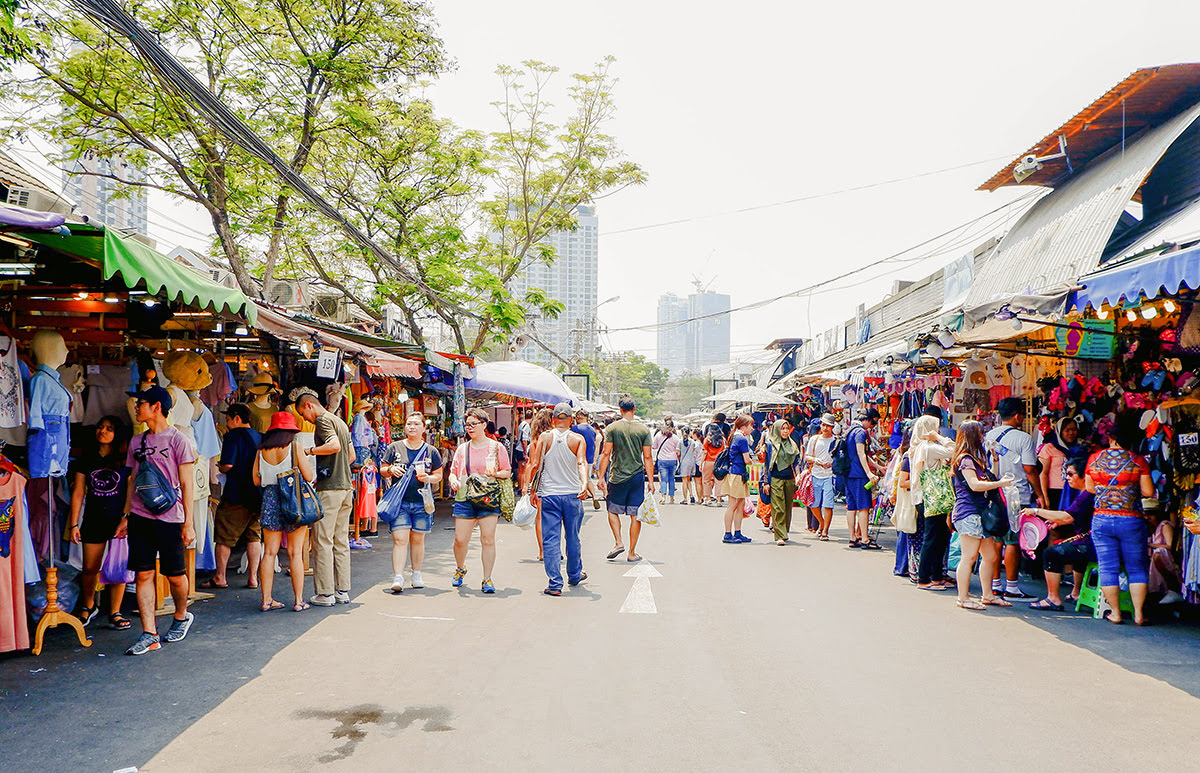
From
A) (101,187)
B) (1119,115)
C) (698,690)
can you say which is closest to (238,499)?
(698,690)

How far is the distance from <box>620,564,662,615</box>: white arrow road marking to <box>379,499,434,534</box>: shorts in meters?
2.06

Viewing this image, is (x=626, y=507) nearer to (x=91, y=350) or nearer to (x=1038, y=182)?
(x=91, y=350)

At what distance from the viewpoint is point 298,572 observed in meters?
7.35

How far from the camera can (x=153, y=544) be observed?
5.98m

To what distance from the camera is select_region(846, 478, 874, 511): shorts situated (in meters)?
12.1

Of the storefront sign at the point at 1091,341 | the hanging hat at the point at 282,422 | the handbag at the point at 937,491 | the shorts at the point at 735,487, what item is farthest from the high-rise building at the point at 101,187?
the storefront sign at the point at 1091,341

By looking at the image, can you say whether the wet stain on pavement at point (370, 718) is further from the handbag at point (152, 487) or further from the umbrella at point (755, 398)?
the umbrella at point (755, 398)

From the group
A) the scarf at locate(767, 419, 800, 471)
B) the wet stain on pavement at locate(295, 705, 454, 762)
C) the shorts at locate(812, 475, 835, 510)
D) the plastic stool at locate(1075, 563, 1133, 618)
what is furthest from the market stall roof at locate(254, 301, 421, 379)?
the plastic stool at locate(1075, 563, 1133, 618)

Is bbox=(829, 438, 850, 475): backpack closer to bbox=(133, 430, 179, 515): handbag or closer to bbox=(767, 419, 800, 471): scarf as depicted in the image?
bbox=(767, 419, 800, 471): scarf

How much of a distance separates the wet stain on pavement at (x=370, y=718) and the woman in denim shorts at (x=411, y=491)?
10.7ft

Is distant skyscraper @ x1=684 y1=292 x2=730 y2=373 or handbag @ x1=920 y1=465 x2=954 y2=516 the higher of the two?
distant skyscraper @ x1=684 y1=292 x2=730 y2=373

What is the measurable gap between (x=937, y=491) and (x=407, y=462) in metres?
5.50

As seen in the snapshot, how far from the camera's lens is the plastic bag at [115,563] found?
6461 millimetres

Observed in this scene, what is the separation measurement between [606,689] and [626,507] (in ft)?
16.9
